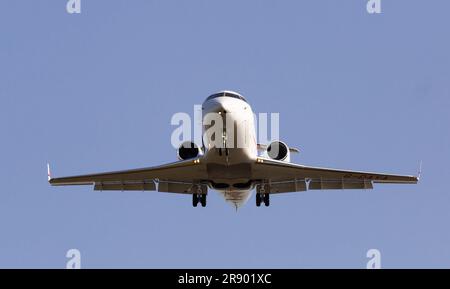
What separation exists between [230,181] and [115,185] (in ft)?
16.2

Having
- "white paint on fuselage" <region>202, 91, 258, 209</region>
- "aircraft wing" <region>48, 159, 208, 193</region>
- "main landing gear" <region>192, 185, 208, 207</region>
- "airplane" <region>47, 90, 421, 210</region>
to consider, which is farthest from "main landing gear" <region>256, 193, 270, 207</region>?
"aircraft wing" <region>48, 159, 208, 193</region>

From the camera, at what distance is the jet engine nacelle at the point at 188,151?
33250 millimetres

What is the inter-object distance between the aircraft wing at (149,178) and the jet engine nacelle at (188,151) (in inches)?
32.1

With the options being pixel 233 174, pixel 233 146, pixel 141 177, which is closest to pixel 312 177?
pixel 233 174

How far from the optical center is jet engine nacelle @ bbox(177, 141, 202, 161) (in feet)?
109

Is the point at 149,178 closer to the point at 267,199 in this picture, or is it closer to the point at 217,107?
the point at 267,199

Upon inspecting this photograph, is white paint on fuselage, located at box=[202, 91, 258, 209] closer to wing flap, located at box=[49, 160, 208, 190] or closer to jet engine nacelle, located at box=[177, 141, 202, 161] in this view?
wing flap, located at box=[49, 160, 208, 190]

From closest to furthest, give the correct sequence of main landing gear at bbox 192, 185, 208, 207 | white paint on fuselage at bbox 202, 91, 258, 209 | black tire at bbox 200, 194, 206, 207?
white paint on fuselage at bbox 202, 91, 258, 209
main landing gear at bbox 192, 185, 208, 207
black tire at bbox 200, 194, 206, 207

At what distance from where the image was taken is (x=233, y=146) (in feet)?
99.1

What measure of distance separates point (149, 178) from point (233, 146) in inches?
178

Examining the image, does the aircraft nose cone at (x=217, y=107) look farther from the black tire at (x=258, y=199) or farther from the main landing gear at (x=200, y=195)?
the black tire at (x=258, y=199)
